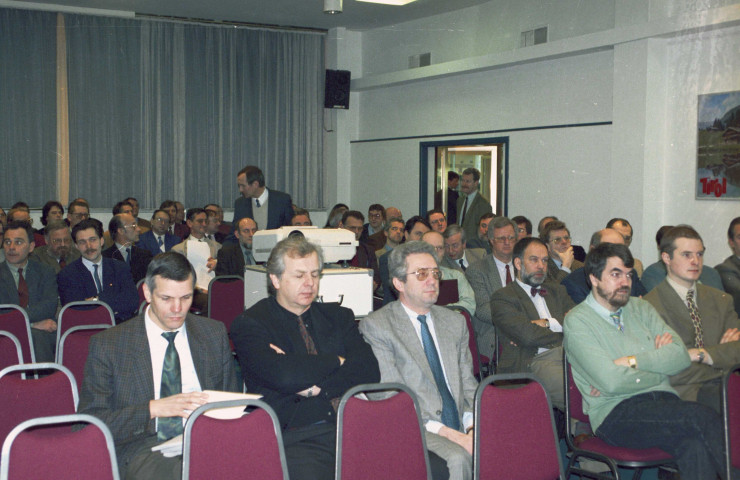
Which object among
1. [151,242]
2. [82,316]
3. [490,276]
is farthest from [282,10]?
[82,316]

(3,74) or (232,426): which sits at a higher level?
(3,74)

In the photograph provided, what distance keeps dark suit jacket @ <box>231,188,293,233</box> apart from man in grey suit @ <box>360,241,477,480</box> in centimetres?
334

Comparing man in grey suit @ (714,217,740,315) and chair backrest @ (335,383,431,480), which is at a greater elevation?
man in grey suit @ (714,217,740,315)

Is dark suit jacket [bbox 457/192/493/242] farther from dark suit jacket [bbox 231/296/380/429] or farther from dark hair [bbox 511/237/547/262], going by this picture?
dark suit jacket [bbox 231/296/380/429]

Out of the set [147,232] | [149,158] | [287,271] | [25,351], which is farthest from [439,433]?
[149,158]

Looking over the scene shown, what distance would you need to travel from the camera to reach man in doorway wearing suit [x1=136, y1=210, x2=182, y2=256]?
7.35 meters

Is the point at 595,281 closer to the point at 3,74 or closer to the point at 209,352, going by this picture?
the point at 209,352

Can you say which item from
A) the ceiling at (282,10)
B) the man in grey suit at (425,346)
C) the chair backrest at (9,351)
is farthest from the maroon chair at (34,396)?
the ceiling at (282,10)

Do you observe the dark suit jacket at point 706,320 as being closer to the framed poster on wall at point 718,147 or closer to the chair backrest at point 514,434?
the chair backrest at point 514,434

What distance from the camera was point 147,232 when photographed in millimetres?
7555

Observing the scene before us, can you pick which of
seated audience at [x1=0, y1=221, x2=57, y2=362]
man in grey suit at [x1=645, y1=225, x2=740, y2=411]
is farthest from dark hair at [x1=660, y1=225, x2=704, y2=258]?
seated audience at [x1=0, y1=221, x2=57, y2=362]

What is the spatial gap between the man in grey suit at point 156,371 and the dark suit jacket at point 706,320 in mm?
2128

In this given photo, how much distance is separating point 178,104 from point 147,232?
11.3 ft

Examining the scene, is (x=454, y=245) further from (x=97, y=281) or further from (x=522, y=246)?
(x=97, y=281)
